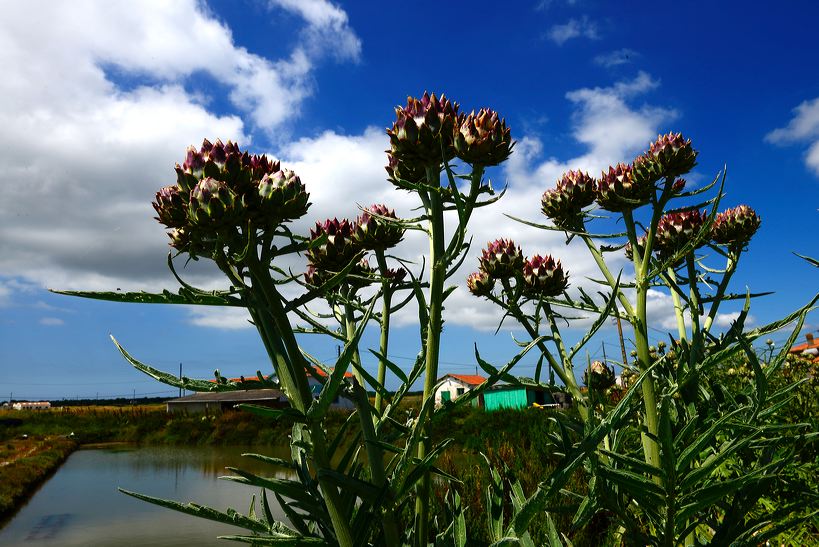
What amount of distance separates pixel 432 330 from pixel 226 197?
525 mm

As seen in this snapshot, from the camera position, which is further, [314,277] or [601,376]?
[601,376]

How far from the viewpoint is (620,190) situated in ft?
8.61

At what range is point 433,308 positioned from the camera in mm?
1228

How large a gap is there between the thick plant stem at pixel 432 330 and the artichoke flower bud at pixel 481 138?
0.63ft

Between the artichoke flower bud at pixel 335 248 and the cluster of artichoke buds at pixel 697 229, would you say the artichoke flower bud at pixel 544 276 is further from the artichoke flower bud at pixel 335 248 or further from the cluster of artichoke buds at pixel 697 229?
the artichoke flower bud at pixel 335 248

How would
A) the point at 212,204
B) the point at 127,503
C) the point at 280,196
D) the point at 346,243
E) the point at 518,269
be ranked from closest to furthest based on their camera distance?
the point at 212,204
the point at 280,196
the point at 346,243
the point at 518,269
the point at 127,503

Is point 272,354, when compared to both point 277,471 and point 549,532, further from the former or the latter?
point 277,471

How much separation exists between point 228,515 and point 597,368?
127 inches

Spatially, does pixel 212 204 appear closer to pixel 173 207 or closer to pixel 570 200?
pixel 173 207

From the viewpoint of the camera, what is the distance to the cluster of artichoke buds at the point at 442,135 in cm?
146

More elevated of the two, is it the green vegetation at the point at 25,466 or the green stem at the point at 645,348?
the green stem at the point at 645,348

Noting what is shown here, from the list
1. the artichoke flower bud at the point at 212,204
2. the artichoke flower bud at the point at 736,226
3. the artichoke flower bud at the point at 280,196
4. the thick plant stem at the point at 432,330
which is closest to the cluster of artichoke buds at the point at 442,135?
the thick plant stem at the point at 432,330

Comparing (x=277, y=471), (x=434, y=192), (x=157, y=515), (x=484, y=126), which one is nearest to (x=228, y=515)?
(x=434, y=192)

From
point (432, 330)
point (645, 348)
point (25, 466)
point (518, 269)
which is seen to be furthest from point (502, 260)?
point (25, 466)
